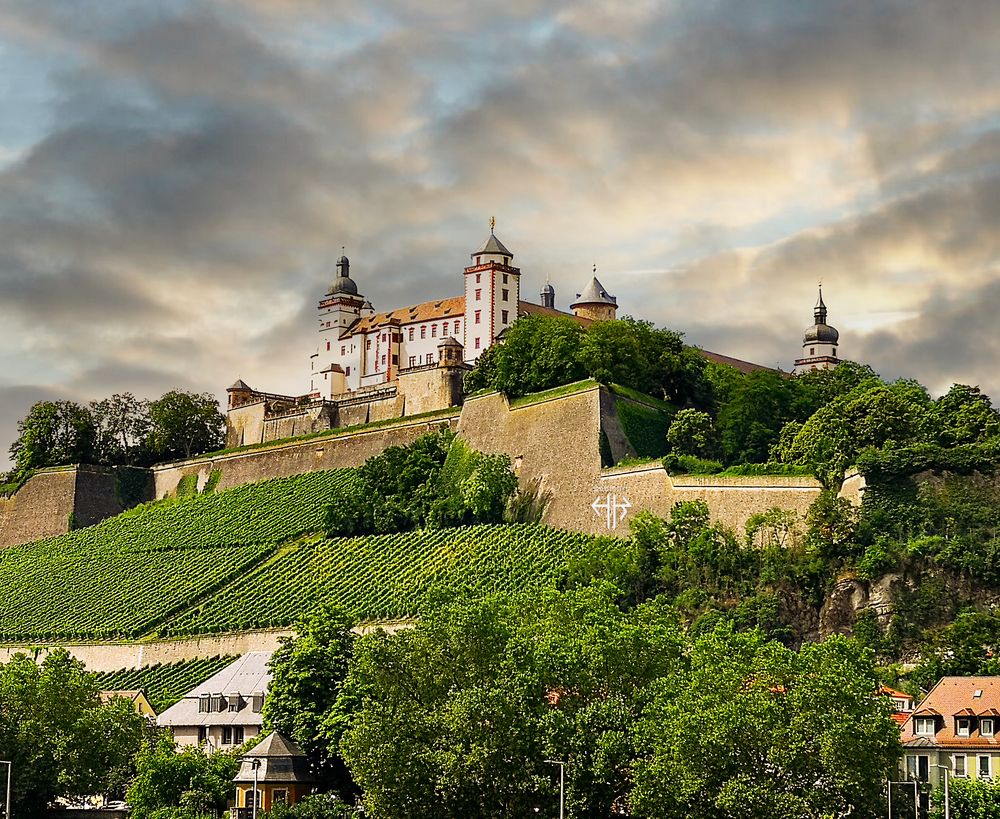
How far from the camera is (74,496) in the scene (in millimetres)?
106938

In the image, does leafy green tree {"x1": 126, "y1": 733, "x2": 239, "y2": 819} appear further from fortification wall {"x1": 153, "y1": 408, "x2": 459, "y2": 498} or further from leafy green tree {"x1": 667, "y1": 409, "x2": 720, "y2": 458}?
fortification wall {"x1": 153, "y1": 408, "x2": 459, "y2": 498}

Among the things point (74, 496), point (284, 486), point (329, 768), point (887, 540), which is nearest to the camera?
point (329, 768)

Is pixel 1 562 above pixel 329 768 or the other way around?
above

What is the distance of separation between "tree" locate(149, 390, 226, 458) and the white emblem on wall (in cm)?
3801

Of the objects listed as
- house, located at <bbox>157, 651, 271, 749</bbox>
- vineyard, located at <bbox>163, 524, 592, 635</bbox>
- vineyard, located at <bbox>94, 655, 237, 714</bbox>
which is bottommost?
house, located at <bbox>157, 651, 271, 749</bbox>

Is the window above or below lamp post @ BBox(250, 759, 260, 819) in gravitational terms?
above

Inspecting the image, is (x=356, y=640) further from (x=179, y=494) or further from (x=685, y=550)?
(x=179, y=494)

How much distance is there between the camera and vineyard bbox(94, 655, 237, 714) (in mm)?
73631

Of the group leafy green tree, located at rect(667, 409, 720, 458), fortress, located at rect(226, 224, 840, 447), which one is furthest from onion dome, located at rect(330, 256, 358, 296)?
leafy green tree, located at rect(667, 409, 720, 458)

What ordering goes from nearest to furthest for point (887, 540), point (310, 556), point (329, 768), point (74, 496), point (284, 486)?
point (329, 768) → point (887, 540) → point (310, 556) → point (284, 486) → point (74, 496)

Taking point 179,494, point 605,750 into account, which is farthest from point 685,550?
point 179,494

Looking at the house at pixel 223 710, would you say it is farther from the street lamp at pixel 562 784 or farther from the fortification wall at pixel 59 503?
the fortification wall at pixel 59 503

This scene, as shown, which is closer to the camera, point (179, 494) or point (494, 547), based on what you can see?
point (494, 547)

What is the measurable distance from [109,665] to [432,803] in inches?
1343
